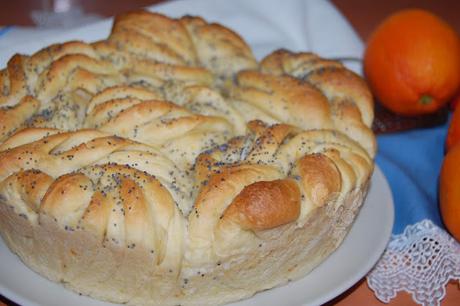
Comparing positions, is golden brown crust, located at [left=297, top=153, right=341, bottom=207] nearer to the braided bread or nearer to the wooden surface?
the braided bread

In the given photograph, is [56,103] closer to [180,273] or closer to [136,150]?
[136,150]

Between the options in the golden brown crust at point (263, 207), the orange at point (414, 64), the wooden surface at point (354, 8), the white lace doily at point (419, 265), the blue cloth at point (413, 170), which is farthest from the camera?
the wooden surface at point (354, 8)

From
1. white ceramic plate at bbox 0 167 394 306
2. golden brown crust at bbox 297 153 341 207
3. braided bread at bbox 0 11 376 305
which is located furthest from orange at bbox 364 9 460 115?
golden brown crust at bbox 297 153 341 207

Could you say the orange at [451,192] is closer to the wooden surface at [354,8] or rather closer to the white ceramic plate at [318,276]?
the white ceramic plate at [318,276]

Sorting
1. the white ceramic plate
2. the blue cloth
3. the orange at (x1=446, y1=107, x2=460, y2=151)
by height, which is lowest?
the blue cloth

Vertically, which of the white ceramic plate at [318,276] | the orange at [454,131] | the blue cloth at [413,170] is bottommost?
the blue cloth at [413,170]

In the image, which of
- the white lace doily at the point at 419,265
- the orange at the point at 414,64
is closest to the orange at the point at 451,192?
the white lace doily at the point at 419,265

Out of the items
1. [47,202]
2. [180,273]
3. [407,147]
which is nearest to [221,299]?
[180,273]
